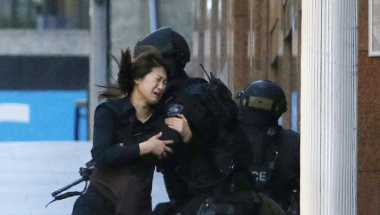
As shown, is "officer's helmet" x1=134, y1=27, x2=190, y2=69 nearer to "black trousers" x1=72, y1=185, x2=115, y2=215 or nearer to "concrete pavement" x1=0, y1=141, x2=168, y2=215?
"black trousers" x1=72, y1=185, x2=115, y2=215

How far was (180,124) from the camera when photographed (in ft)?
21.1

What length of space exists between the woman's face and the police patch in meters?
0.12

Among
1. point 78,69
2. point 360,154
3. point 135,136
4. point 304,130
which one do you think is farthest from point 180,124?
point 78,69

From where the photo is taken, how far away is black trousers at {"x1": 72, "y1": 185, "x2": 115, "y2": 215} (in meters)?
6.44

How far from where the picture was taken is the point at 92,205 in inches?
254

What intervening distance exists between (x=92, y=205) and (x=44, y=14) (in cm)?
3538

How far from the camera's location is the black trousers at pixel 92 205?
644cm

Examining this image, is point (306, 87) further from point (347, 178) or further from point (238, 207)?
point (238, 207)

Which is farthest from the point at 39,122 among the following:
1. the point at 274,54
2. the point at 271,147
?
the point at 271,147

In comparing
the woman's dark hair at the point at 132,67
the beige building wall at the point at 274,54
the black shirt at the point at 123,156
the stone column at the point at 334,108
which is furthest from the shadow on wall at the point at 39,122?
the stone column at the point at 334,108

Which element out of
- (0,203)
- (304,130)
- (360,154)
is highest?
(304,130)

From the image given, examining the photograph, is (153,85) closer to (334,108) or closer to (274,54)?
(334,108)

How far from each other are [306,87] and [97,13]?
1781 cm

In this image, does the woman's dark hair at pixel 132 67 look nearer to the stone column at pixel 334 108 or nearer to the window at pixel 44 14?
the stone column at pixel 334 108
